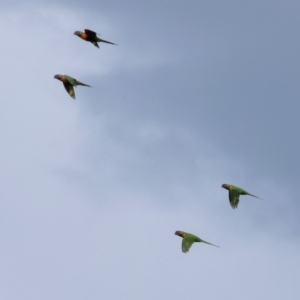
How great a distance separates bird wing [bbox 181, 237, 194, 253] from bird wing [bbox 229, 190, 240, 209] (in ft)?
23.8

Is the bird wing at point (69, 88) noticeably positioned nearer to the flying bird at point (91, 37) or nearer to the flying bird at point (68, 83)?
the flying bird at point (68, 83)

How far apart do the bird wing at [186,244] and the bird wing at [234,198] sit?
7.26 m

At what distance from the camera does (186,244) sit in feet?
298

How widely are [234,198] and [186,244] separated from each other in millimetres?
9810

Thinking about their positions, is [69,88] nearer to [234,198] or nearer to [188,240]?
[188,240]

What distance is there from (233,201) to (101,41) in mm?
24107

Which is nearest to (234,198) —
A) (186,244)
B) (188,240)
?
(188,240)

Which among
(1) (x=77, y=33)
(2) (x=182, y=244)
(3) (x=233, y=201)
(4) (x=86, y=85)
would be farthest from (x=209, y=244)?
(1) (x=77, y=33)

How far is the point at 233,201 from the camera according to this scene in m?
96.7

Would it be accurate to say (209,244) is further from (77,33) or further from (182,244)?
(77,33)

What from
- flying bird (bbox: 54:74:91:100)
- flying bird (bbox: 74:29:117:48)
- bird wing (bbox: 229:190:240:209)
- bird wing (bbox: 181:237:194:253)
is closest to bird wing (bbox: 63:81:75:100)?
flying bird (bbox: 54:74:91:100)

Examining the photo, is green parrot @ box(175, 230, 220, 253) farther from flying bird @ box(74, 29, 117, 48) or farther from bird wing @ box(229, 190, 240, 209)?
flying bird @ box(74, 29, 117, 48)

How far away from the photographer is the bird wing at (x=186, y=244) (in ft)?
294

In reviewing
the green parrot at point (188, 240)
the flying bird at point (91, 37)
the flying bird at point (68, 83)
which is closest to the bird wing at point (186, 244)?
the green parrot at point (188, 240)
